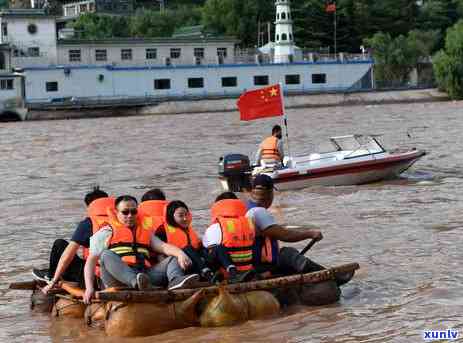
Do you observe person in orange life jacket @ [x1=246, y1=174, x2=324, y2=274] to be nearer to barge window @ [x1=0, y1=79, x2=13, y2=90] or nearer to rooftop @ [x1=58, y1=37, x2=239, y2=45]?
barge window @ [x1=0, y1=79, x2=13, y2=90]

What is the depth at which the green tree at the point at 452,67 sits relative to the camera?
6644cm

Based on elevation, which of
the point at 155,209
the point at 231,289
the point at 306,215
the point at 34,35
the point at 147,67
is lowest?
the point at 306,215

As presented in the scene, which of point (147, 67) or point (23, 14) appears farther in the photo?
point (23, 14)

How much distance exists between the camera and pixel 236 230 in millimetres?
9562

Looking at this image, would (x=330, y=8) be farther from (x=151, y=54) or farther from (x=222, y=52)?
(x=151, y=54)

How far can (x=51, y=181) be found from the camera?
25203 millimetres

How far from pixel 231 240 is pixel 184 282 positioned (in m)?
0.72

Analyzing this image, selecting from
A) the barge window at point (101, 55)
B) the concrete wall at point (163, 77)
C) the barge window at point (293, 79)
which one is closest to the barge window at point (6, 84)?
Result: the concrete wall at point (163, 77)

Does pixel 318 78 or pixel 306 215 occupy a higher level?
pixel 318 78

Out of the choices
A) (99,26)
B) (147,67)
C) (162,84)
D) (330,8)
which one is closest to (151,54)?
(147,67)

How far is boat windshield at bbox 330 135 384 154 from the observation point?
70.2 ft

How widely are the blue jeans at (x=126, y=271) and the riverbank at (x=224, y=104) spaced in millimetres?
52533

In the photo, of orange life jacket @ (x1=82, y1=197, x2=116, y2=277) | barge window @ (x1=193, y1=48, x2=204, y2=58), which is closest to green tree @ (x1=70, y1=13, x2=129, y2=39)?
barge window @ (x1=193, y1=48, x2=204, y2=58)

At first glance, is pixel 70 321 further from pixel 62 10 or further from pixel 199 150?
pixel 62 10
